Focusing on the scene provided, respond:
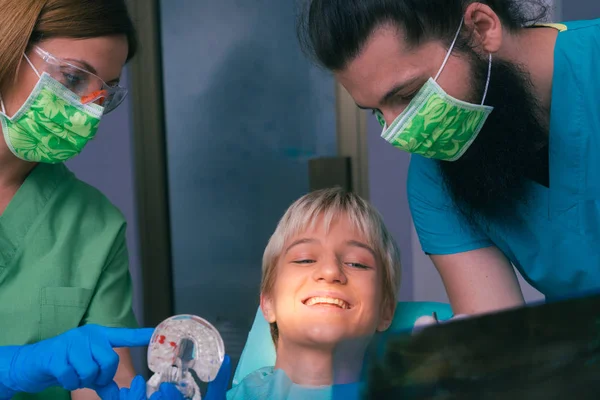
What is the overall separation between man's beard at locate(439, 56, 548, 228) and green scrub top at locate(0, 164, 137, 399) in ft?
2.66

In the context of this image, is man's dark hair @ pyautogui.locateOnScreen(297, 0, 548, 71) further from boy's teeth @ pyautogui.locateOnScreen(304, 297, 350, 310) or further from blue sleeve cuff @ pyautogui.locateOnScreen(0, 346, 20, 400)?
blue sleeve cuff @ pyautogui.locateOnScreen(0, 346, 20, 400)

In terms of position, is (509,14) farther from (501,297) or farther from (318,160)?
(318,160)

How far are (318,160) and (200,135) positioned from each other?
0.54 m

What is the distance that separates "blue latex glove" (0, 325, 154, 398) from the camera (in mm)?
1242

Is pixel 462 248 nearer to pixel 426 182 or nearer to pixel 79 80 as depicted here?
pixel 426 182

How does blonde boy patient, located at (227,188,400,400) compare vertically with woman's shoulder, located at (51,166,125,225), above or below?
below

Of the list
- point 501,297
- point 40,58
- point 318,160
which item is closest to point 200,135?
point 318,160

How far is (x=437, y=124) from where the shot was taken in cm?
140

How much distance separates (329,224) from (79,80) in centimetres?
70

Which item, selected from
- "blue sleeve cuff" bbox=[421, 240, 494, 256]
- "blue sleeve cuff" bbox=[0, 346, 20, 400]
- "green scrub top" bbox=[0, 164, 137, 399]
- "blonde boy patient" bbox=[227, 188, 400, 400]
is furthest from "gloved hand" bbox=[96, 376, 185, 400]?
"blue sleeve cuff" bbox=[421, 240, 494, 256]

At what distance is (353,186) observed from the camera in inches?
114

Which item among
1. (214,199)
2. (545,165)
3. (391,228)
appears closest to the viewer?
(545,165)

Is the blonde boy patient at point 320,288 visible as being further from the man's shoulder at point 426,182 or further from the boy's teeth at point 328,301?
the man's shoulder at point 426,182

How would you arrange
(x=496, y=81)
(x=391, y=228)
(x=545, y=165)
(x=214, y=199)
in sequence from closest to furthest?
(x=496, y=81) < (x=545, y=165) < (x=391, y=228) < (x=214, y=199)
